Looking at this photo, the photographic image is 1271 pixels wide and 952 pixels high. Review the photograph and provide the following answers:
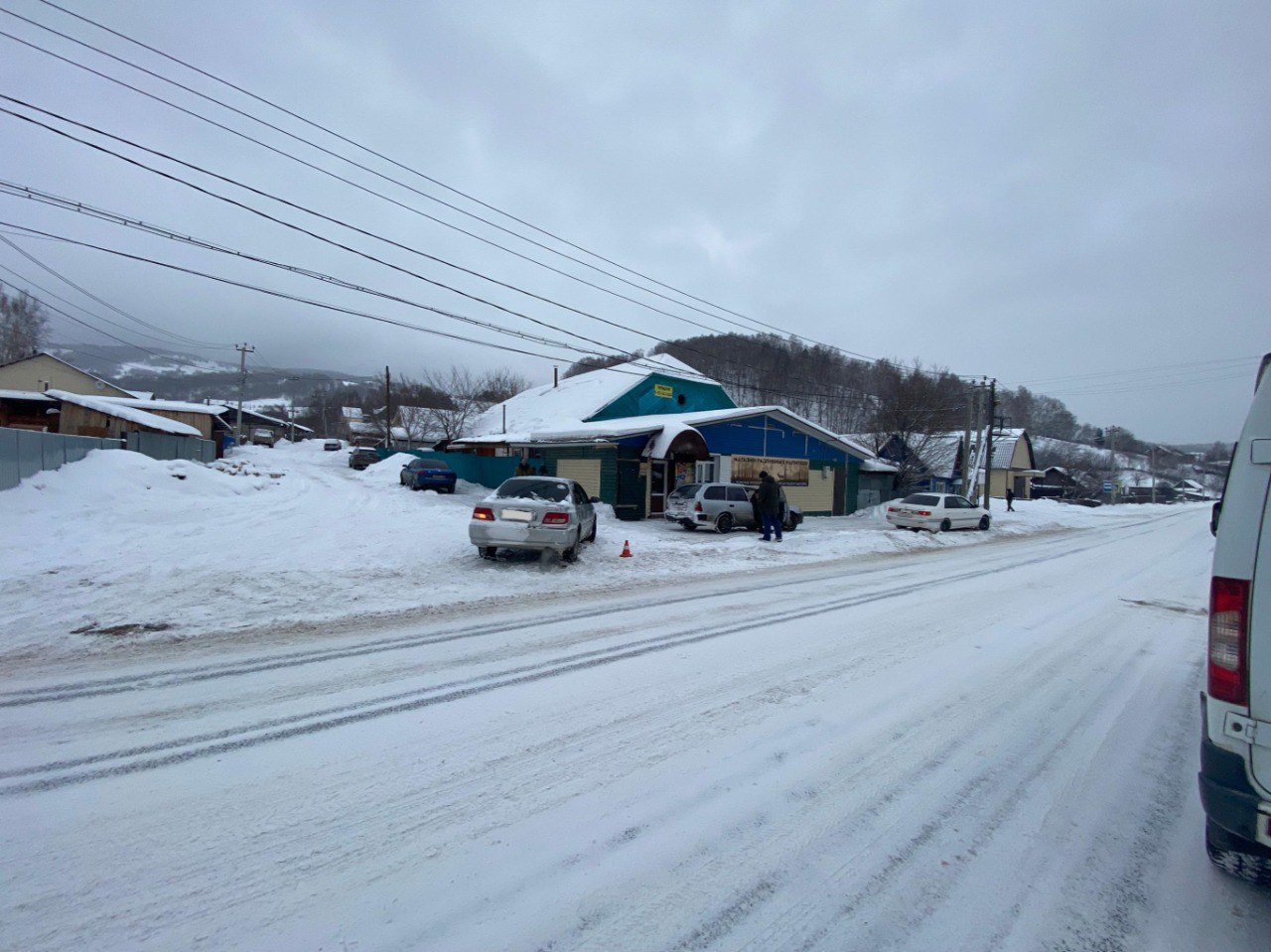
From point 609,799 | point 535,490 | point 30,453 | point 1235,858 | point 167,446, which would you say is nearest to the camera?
point 1235,858

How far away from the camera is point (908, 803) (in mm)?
3719

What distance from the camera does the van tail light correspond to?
274 cm

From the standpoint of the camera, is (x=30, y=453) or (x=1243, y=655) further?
(x=30, y=453)

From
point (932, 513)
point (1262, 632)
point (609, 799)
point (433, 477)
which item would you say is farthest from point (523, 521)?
point (433, 477)

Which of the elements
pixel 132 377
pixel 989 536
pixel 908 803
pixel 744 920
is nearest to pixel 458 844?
pixel 744 920

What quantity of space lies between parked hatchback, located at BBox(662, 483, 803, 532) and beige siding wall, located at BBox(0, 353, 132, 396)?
136 feet

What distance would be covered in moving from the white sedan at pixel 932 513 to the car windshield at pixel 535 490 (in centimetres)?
1639

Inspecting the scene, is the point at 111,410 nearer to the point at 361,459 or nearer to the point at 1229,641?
the point at 361,459

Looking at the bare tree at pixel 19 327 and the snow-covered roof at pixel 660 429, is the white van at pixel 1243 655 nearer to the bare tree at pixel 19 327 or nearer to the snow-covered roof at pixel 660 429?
the snow-covered roof at pixel 660 429

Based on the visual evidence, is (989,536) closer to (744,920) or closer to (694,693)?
(694,693)

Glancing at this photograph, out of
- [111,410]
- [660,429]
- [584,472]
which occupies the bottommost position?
[584,472]

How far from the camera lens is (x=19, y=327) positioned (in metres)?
50.3

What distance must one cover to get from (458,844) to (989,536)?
84.9 feet

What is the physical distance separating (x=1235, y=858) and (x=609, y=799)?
9.91ft
